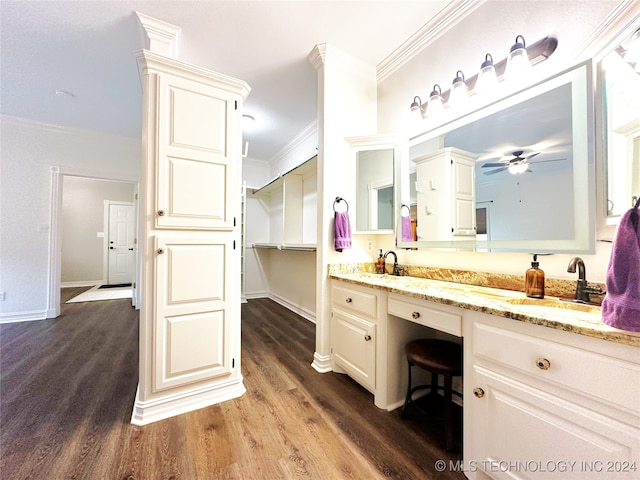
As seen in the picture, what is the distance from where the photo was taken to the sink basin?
109cm

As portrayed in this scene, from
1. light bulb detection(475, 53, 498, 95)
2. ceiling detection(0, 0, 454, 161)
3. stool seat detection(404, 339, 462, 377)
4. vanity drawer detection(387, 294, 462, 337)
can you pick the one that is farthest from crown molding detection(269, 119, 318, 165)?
stool seat detection(404, 339, 462, 377)

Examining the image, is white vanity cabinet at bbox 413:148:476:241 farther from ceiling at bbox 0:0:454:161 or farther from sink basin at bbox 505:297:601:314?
ceiling at bbox 0:0:454:161

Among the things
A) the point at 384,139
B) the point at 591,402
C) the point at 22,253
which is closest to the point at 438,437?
the point at 591,402

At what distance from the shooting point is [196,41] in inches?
82.8

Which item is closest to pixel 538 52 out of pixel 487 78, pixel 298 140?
pixel 487 78

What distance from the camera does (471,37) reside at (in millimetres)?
1723

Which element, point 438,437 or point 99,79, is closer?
point 438,437

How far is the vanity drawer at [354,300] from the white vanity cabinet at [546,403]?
24.4 inches

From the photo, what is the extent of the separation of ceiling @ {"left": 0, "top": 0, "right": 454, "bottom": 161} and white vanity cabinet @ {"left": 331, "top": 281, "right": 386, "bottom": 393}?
2.01m

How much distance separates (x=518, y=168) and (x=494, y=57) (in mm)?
763

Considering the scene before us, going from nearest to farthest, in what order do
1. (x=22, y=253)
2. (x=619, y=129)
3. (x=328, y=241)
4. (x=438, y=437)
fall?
1. (x=619, y=129)
2. (x=438, y=437)
3. (x=328, y=241)
4. (x=22, y=253)

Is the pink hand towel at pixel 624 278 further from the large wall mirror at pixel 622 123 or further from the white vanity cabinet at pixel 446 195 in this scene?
the white vanity cabinet at pixel 446 195

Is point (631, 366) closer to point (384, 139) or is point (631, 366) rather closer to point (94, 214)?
point (384, 139)

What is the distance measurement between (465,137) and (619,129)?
713 mm
